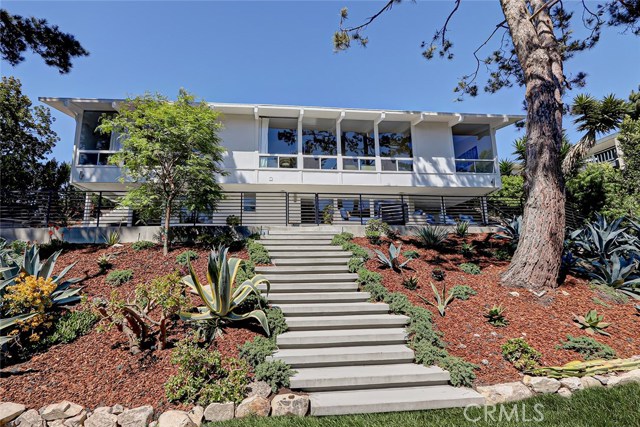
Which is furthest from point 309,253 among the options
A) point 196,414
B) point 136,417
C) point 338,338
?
point 136,417

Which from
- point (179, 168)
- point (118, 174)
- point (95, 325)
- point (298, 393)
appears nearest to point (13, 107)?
point (118, 174)

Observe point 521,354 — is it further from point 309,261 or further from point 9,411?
point 9,411

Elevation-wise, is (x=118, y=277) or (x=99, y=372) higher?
(x=118, y=277)

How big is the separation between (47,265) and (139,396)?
401cm

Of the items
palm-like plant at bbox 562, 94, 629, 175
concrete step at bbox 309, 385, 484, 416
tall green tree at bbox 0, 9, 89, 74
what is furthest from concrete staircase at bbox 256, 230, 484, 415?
palm-like plant at bbox 562, 94, 629, 175

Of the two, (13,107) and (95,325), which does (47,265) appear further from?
(13,107)

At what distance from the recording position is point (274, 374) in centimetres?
418

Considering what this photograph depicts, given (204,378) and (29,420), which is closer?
(29,420)

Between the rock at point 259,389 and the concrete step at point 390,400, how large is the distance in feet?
1.89

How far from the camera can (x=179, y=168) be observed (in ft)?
27.9

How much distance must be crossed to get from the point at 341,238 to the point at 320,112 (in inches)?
308

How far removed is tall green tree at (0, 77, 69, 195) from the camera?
20.0m

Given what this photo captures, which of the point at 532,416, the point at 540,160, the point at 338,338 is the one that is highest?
the point at 540,160

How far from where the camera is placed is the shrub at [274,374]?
413 centimetres
